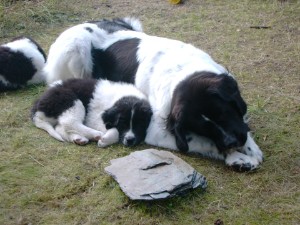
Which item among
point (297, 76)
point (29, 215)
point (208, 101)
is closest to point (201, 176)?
point (208, 101)

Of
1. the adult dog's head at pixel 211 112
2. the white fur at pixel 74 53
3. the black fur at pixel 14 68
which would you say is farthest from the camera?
the black fur at pixel 14 68

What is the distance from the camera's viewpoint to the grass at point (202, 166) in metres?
4.18

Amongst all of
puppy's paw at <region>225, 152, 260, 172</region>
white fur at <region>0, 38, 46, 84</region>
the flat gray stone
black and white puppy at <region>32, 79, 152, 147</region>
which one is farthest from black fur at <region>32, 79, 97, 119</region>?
puppy's paw at <region>225, 152, 260, 172</region>

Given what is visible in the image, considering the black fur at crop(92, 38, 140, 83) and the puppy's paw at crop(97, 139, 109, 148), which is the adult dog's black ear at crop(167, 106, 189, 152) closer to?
the puppy's paw at crop(97, 139, 109, 148)

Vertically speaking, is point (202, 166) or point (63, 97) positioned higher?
point (63, 97)

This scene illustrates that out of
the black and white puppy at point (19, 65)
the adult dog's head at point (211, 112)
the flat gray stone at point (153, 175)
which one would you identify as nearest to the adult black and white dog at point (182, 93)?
the adult dog's head at point (211, 112)

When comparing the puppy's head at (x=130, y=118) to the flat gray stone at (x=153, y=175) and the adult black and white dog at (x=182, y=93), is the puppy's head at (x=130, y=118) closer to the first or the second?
the adult black and white dog at (x=182, y=93)

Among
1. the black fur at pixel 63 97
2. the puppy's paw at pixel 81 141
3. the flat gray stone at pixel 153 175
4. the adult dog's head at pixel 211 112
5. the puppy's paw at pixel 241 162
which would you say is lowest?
the puppy's paw at pixel 81 141

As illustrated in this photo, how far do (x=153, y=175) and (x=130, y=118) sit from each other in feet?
3.77

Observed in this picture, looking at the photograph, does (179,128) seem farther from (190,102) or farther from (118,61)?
(118,61)

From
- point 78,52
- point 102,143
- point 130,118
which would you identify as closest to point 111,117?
point 130,118

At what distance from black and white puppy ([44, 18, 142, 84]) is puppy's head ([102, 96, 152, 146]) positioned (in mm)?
1111

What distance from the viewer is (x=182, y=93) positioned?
195 inches

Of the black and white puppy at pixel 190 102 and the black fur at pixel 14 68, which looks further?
the black fur at pixel 14 68
